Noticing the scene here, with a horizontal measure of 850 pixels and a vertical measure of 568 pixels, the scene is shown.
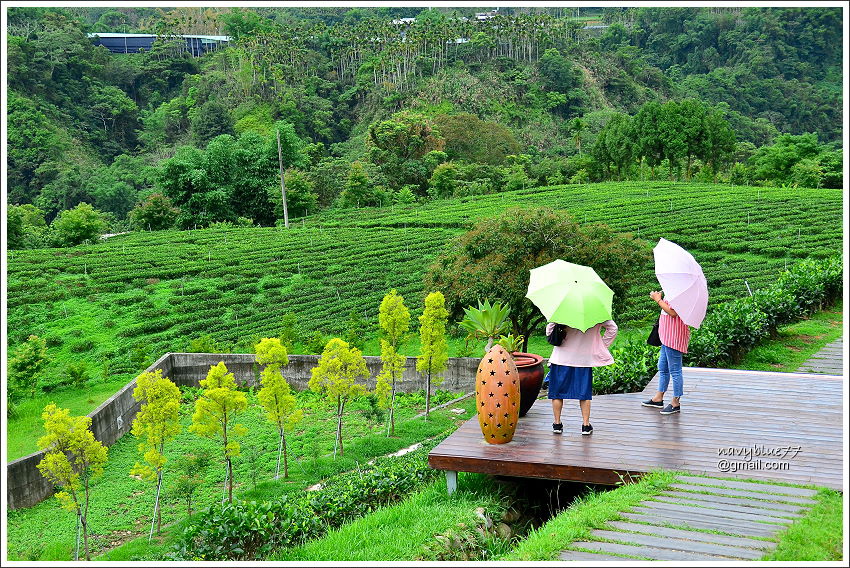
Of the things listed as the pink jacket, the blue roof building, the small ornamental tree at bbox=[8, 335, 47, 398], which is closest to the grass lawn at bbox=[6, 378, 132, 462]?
the small ornamental tree at bbox=[8, 335, 47, 398]

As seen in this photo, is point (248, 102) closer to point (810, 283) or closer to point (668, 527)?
point (810, 283)

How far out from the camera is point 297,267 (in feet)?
82.2

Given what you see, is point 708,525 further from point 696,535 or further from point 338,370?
point 338,370

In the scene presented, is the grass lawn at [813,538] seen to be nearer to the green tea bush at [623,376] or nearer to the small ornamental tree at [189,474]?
the green tea bush at [623,376]

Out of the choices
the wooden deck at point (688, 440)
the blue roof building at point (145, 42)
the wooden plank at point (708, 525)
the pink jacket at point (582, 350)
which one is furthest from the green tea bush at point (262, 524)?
the blue roof building at point (145, 42)

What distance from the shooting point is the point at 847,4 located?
5.56 m

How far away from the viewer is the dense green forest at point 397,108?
4056 centimetres

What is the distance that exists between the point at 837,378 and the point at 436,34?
6174cm

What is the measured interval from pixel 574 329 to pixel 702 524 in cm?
238

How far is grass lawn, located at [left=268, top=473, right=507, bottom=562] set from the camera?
19.3ft

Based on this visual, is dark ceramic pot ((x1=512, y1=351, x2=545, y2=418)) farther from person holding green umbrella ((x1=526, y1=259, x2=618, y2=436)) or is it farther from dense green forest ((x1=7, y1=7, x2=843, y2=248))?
dense green forest ((x1=7, y1=7, x2=843, y2=248))

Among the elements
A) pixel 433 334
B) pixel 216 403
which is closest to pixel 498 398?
pixel 216 403

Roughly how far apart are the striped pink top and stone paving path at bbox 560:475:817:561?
172cm

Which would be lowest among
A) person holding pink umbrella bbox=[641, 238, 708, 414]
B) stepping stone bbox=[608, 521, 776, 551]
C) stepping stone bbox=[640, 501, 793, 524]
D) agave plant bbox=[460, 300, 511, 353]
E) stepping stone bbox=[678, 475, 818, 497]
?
stepping stone bbox=[678, 475, 818, 497]
